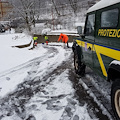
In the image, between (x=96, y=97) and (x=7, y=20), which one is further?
(x=7, y=20)

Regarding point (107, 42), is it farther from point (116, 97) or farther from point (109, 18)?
point (116, 97)

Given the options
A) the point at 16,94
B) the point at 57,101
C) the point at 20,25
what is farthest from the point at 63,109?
the point at 20,25

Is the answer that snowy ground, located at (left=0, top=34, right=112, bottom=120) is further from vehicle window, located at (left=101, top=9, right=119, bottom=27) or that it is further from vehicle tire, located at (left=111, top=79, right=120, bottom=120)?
vehicle window, located at (left=101, top=9, right=119, bottom=27)

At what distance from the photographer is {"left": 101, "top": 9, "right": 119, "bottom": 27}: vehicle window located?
2789 millimetres

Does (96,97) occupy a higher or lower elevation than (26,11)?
lower

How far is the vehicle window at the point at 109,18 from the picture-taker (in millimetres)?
2789

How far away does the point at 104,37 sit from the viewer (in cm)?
316

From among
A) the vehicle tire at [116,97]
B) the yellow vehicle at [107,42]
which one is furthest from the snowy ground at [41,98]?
the yellow vehicle at [107,42]

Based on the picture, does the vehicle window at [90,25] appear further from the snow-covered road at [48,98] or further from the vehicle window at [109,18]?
the snow-covered road at [48,98]

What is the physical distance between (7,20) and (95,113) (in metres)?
38.7

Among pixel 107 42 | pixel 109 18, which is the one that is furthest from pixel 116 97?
pixel 109 18

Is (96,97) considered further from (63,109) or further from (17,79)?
(17,79)

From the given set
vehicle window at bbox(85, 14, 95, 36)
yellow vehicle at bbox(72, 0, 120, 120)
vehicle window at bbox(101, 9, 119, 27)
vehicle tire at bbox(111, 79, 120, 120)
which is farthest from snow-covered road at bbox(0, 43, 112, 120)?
vehicle window at bbox(101, 9, 119, 27)

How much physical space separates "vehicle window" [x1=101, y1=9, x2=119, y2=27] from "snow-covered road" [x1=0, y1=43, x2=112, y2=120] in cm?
174
